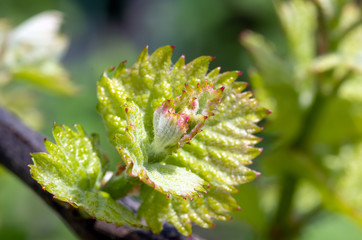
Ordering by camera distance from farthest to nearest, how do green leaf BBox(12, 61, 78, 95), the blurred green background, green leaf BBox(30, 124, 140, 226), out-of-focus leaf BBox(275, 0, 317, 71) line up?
the blurred green background, out-of-focus leaf BBox(275, 0, 317, 71), green leaf BBox(12, 61, 78, 95), green leaf BBox(30, 124, 140, 226)

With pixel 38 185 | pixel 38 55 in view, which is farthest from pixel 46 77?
pixel 38 185

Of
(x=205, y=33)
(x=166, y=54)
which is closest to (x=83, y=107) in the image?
(x=205, y=33)

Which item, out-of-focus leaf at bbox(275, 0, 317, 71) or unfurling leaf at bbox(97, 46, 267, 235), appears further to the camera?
out-of-focus leaf at bbox(275, 0, 317, 71)

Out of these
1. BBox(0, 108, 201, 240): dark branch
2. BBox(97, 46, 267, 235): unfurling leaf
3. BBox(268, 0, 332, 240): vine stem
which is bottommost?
BBox(0, 108, 201, 240): dark branch

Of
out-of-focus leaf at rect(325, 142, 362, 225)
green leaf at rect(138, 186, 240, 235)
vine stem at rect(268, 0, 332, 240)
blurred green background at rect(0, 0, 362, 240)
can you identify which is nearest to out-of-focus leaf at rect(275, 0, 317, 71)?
vine stem at rect(268, 0, 332, 240)

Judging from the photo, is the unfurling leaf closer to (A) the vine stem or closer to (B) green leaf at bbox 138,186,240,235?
(B) green leaf at bbox 138,186,240,235

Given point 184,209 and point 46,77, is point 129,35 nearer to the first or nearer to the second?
point 46,77
